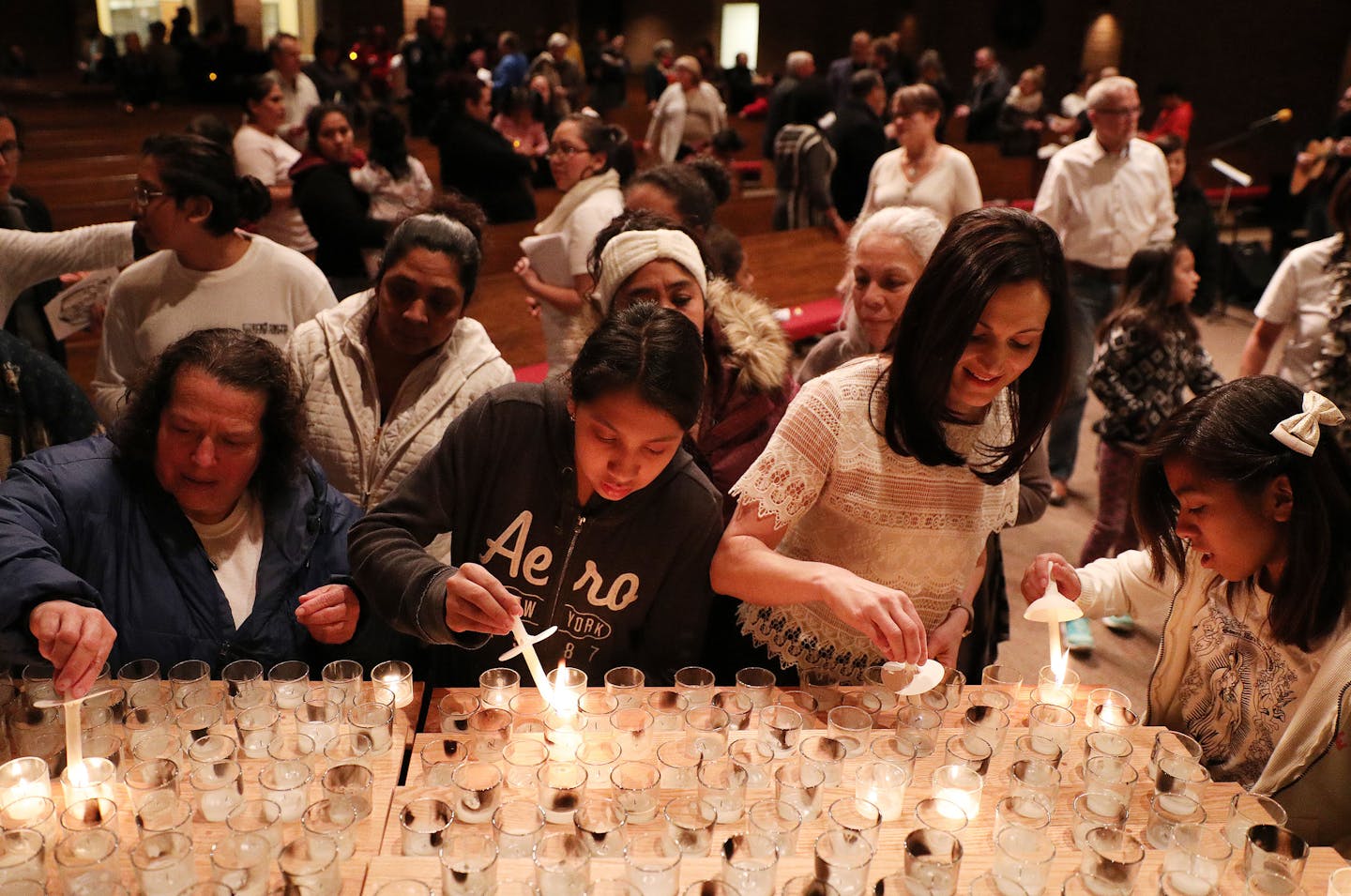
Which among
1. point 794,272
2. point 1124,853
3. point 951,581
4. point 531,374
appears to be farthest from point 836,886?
point 794,272

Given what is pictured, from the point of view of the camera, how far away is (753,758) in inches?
68.5

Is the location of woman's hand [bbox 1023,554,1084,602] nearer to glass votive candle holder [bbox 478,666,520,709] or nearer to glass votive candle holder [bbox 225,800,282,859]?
glass votive candle holder [bbox 478,666,520,709]

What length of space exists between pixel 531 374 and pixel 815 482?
11.0 feet

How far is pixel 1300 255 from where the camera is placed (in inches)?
154

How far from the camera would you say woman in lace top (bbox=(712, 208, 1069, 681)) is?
1891mm

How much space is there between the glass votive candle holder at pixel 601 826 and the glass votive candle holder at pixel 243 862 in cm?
39

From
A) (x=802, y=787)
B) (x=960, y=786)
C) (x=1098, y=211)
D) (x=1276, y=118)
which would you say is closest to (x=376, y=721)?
(x=802, y=787)

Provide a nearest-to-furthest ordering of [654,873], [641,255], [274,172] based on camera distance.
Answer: [654,873] → [641,255] → [274,172]

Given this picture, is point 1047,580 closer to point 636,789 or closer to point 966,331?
point 966,331

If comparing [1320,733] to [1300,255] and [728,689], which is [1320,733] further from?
[1300,255]

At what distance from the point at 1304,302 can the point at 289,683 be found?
368cm

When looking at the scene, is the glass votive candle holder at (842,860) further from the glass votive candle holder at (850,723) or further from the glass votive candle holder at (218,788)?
the glass votive candle holder at (218,788)

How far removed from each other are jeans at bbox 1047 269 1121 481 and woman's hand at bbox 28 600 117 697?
4430 millimetres

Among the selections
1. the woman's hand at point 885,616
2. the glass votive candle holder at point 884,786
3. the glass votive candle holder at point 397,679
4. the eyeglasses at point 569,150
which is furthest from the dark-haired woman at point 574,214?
the glass votive candle holder at point 884,786
